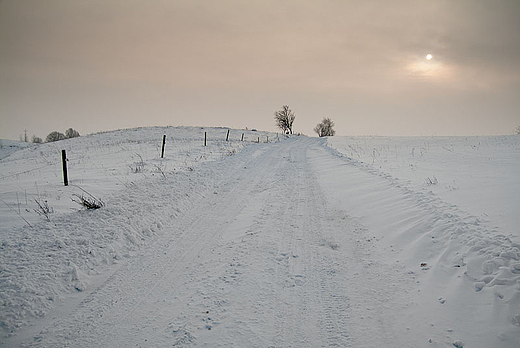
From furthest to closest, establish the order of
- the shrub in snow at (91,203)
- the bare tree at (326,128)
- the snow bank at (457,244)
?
the bare tree at (326,128) → the shrub in snow at (91,203) → the snow bank at (457,244)

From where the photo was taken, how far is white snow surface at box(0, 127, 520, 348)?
2.78 meters

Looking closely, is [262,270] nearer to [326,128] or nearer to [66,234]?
[66,234]

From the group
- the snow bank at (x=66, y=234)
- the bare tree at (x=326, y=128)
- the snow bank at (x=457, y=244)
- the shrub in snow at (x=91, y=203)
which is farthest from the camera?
the bare tree at (x=326, y=128)

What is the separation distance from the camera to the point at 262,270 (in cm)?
391

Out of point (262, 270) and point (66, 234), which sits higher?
point (66, 234)

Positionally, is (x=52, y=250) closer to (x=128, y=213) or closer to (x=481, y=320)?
(x=128, y=213)

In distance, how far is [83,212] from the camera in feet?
18.1

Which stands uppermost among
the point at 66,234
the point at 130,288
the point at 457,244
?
the point at 457,244

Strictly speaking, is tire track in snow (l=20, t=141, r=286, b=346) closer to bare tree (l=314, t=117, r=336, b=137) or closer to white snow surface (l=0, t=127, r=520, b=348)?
white snow surface (l=0, t=127, r=520, b=348)

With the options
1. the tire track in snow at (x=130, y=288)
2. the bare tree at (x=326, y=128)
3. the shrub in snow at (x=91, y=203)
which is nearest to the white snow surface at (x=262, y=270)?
the tire track in snow at (x=130, y=288)

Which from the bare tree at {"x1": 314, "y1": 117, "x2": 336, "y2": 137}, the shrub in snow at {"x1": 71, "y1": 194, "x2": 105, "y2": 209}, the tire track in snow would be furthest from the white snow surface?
the bare tree at {"x1": 314, "y1": 117, "x2": 336, "y2": 137}

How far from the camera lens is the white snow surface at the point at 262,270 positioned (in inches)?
109

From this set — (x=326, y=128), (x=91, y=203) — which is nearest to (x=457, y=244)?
(x=91, y=203)

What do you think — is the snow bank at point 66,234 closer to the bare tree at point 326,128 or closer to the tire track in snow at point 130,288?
the tire track in snow at point 130,288
